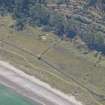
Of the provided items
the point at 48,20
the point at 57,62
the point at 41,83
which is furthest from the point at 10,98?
the point at 48,20

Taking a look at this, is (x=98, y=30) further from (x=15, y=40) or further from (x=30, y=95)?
(x=30, y=95)

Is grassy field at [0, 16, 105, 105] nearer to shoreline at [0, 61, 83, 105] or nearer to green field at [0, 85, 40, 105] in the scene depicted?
shoreline at [0, 61, 83, 105]

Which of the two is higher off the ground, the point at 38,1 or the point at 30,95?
the point at 38,1

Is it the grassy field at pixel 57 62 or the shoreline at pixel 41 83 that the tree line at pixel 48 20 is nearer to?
the grassy field at pixel 57 62

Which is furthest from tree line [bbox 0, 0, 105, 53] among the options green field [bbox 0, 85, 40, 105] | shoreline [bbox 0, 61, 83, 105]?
green field [bbox 0, 85, 40, 105]

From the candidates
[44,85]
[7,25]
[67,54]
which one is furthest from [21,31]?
[44,85]
